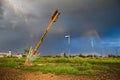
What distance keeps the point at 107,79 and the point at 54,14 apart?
12.5 m

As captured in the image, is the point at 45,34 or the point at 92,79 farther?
the point at 45,34

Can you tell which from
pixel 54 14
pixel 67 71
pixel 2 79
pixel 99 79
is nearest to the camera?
pixel 2 79

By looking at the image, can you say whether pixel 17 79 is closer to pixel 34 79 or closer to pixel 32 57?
pixel 34 79

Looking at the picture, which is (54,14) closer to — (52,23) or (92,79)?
(52,23)

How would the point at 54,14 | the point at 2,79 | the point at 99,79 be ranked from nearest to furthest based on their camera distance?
1. the point at 2,79
2. the point at 99,79
3. the point at 54,14

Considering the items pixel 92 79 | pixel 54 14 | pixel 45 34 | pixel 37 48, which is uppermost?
pixel 54 14

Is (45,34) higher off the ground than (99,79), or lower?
higher

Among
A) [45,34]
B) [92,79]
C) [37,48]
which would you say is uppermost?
[45,34]

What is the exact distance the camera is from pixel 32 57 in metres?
26.0

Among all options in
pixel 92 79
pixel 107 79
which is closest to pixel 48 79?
pixel 92 79

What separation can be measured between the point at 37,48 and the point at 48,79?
11.1m

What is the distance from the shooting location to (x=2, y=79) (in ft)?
45.9

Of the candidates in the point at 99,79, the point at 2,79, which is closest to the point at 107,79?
the point at 99,79

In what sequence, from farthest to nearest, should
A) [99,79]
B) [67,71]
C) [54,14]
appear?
[54,14] → [67,71] → [99,79]
